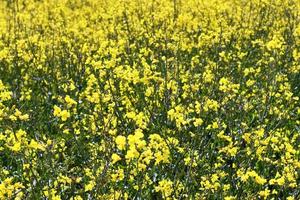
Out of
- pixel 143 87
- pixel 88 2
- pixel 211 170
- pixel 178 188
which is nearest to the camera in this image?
pixel 178 188

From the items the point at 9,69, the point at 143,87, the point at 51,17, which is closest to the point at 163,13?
the point at 51,17

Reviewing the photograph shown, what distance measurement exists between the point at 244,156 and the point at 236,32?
4.17 metres

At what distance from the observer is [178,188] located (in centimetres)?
372

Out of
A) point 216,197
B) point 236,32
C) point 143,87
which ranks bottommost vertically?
point 216,197

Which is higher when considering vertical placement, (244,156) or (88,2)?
(88,2)

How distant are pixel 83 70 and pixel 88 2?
20.0ft

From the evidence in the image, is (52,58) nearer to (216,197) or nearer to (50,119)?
(50,119)

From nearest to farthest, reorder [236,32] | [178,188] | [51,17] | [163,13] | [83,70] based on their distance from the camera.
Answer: [178,188]
[83,70]
[236,32]
[163,13]
[51,17]

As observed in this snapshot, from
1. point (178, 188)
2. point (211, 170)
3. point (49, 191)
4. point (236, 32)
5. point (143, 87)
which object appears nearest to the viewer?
point (49, 191)

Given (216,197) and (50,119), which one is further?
(50,119)

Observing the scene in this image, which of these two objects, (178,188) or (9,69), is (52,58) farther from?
(178,188)

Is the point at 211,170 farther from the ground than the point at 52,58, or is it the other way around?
the point at 52,58

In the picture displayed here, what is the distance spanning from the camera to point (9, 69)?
7.31 metres

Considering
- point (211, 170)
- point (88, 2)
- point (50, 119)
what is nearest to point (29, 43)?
point (50, 119)
